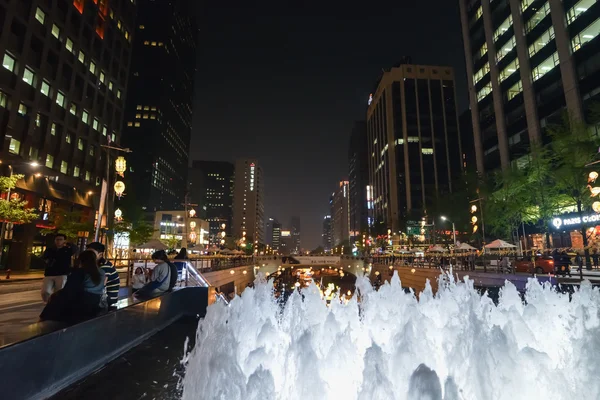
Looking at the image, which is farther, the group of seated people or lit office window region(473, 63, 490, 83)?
lit office window region(473, 63, 490, 83)

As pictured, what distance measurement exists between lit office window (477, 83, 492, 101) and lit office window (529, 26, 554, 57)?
8.43 meters

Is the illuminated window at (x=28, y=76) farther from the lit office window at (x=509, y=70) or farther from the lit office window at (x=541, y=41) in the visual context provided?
the lit office window at (x=509, y=70)

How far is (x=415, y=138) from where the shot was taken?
99312mm

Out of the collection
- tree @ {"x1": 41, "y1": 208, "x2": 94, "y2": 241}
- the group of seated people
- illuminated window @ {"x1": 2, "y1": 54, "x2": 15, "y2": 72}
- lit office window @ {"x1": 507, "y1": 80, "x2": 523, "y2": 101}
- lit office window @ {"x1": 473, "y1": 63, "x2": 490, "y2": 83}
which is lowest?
the group of seated people

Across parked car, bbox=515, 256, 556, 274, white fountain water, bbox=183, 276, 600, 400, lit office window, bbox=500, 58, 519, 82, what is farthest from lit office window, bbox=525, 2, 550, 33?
white fountain water, bbox=183, 276, 600, 400

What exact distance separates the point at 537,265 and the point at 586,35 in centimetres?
2826

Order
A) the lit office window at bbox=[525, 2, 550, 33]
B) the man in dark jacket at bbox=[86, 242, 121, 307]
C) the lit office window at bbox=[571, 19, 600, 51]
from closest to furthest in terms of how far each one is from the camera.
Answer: the man in dark jacket at bbox=[86, 242, 121, 307], the lit office window at bbox=[571, 19, 600, 51], the lit office window at bbox=[525, 2, 550, 33]

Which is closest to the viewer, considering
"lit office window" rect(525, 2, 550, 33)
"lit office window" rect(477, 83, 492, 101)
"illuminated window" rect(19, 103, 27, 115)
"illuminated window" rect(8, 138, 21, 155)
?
"illuminated window" rect(8, 138, 21, 155)

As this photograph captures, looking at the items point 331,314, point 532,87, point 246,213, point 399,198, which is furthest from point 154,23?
point 331,314

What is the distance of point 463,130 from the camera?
9775cm

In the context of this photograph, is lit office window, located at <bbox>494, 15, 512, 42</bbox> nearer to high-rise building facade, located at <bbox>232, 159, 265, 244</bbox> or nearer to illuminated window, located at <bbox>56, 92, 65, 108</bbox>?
illuminated window, located at <bbox>56, 92, 65, 108</bbox>

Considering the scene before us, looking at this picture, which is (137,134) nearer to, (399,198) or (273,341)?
(399,198)

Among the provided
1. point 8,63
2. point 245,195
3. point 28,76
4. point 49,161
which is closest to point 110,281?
point 8,63

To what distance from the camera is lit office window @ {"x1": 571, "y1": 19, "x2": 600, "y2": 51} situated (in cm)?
3350
